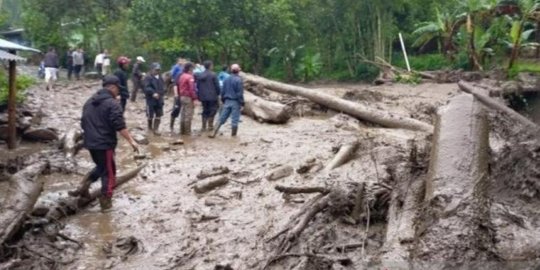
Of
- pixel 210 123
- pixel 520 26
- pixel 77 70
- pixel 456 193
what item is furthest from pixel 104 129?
pixel 77 70

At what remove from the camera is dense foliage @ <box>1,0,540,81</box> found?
23.1 meters

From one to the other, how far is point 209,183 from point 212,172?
0.58m

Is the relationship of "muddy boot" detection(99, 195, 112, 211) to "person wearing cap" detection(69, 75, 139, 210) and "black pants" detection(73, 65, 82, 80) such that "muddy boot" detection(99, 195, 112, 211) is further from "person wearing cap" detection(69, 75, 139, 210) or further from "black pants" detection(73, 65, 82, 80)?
"black pants" detection(73, 65, 82, 80)

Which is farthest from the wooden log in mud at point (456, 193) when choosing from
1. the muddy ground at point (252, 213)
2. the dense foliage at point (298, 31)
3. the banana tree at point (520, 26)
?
the dense foliage at point (298, 31)

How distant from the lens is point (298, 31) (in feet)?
91.1

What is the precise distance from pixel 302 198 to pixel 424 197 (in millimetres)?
2086

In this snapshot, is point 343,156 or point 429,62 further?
point 429,62

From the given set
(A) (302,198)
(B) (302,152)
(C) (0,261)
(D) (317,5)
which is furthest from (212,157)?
(D) (317,5)

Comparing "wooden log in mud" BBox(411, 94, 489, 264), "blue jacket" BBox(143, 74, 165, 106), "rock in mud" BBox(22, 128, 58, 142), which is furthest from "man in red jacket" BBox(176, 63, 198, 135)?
"wooden log in mud" BBox(411, 94, 489, 264)

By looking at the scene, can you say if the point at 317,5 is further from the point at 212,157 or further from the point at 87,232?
the point at 87,232

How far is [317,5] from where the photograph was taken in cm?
2752

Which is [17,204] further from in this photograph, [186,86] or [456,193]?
[186,86]

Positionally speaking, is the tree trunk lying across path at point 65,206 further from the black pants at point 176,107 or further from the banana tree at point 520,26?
the banana tree at point 520,26

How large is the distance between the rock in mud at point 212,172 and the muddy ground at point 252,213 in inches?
6.2
